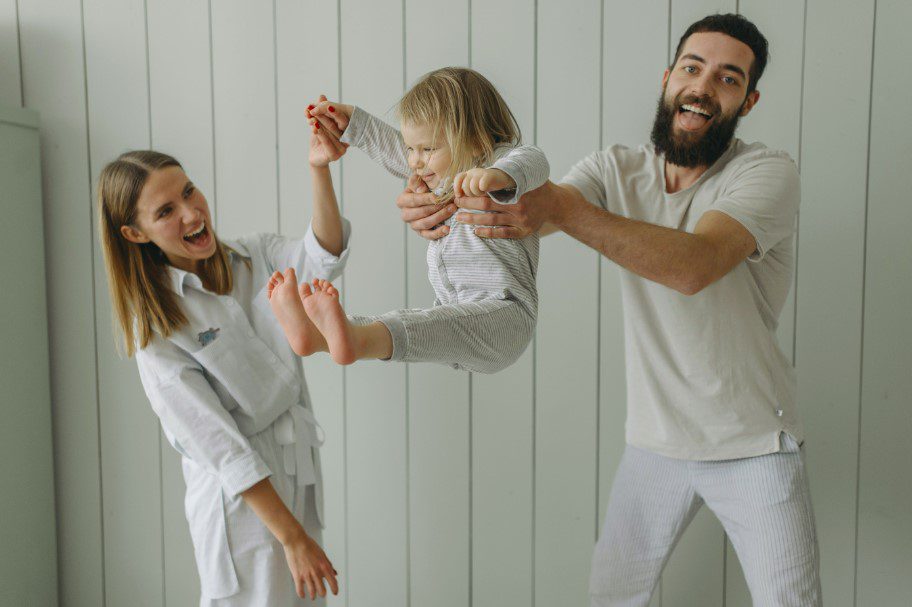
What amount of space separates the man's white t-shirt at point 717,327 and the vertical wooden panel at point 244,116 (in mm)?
938

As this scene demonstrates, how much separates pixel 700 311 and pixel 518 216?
1.48ft

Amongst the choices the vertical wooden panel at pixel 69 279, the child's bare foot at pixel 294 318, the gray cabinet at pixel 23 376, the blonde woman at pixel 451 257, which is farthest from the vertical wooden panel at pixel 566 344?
the gray cabinet at pixel 23 376

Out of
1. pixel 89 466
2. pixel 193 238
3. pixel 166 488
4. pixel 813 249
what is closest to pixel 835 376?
pixel 813 249

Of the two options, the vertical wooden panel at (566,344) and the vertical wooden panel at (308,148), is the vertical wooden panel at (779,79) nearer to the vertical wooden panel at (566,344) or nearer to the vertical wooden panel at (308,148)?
the vertical wooden panel at (566,344)

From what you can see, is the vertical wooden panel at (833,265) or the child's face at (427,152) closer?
the child's face at (427,152)

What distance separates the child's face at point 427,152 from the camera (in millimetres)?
1522

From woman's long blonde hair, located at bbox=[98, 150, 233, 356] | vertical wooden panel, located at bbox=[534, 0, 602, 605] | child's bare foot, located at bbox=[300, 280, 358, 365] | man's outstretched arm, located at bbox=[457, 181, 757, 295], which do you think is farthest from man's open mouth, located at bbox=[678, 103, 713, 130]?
woman's long blonde hair, located at bbox=[98, 150, 233, 356]

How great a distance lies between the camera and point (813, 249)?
6.65 ft

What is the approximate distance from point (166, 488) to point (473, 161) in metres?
1.44

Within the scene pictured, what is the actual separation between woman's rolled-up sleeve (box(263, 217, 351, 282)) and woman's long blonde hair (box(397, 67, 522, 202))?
1.21ft

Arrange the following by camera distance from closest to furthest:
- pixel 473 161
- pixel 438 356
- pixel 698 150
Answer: pixel 438 356
pixel 473 161
pixel 698 150

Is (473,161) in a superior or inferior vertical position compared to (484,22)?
inferior

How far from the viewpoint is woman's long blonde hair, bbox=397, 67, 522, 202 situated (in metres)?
1.51

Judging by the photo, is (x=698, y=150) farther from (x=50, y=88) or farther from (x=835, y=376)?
(x=50, y=88)
